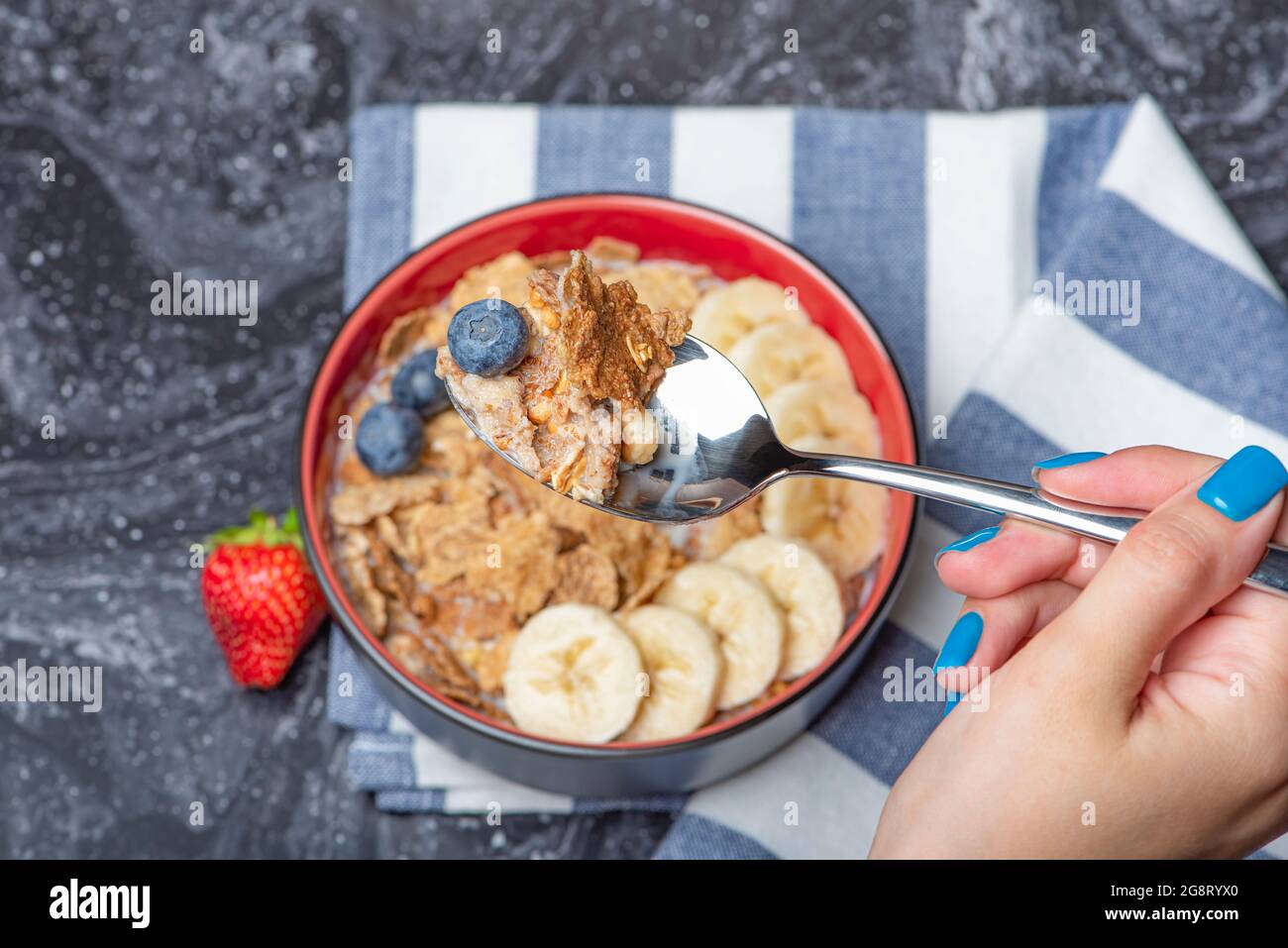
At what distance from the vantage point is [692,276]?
1.47 metres

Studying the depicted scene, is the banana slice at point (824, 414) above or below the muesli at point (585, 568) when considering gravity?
above

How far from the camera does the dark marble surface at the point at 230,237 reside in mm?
1424

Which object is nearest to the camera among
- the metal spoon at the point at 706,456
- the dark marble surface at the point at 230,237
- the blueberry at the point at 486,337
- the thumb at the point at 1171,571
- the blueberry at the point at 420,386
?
the thumb at the point at 1171,571

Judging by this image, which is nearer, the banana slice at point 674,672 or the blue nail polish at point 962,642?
the blue nail polish at point 962,642

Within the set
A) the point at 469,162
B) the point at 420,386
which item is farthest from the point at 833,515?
the point at 469,162

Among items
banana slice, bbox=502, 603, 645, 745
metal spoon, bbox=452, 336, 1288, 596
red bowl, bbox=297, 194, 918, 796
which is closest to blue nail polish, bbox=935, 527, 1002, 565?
metal spoon, bbox=452, 336, 1288, 596

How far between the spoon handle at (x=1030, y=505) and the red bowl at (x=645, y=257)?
25cm

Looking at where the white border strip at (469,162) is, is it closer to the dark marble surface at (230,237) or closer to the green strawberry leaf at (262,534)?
the dark marble surface at (230,237)

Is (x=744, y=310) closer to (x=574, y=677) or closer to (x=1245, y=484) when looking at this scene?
(x=574, y=677)

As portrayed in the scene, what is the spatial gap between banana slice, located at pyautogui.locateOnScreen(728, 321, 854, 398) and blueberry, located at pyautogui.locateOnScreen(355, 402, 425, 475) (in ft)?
1.25

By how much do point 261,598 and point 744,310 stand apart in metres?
0.67

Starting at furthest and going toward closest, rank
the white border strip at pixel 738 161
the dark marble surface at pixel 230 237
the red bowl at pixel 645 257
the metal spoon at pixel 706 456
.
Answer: the white border strip at pixel 738 161
the dark marble surface at pixel 230 237
the red bowl at pixel 645 257
the metal spoon at pixel 706 456

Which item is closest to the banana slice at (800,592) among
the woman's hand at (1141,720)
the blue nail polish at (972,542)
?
the blue nail polish at (972,542)

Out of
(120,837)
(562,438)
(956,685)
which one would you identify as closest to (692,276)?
(562,438)
